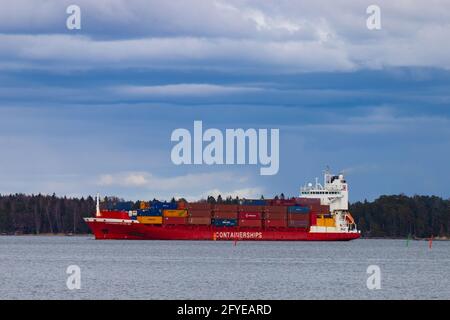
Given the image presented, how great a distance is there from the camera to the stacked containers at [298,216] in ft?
571

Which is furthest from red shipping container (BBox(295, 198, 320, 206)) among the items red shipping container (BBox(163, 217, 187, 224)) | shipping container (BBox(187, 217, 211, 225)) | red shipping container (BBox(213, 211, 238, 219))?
red shipping container (BBox(163, 217, 187, 224))

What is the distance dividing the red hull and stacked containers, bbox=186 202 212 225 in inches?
63.7

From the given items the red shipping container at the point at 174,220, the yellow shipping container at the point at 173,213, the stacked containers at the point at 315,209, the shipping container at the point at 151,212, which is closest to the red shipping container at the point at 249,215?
the red shipping container at the point at 174,220

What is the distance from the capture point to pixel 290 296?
6650cm

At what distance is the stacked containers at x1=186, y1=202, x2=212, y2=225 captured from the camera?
16850 cm

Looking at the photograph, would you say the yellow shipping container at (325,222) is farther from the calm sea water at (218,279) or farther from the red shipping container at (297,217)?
the calm sea water at (218,279)

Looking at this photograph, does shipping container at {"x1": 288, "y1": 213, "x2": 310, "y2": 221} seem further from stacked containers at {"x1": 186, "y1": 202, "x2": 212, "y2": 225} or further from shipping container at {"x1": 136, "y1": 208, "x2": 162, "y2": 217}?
shipping container at {"x1": 136, "y1": 208, "x2": 162, "y2": 217}

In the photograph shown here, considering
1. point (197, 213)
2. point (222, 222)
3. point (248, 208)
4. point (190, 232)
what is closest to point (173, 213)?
point (197, 213)

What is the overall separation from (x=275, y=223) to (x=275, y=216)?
5.63ft

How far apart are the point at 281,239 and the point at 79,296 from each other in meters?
114

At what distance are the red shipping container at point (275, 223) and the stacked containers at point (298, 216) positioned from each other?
37.4 inches

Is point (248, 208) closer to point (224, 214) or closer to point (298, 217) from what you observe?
point (224, 214)

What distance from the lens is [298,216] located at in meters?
175
